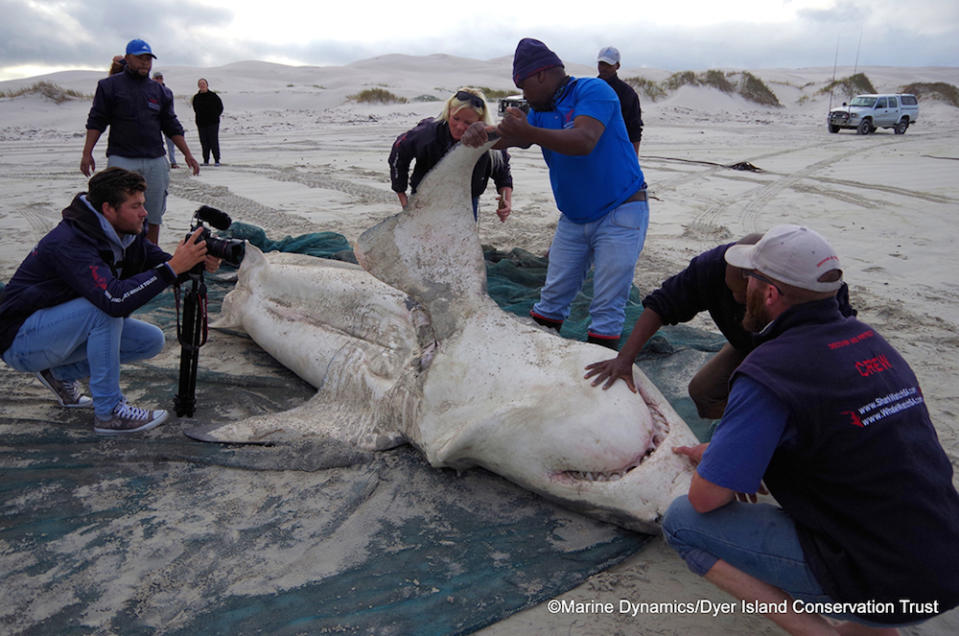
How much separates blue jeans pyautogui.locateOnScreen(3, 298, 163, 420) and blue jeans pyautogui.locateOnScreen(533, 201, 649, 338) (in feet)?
8.10

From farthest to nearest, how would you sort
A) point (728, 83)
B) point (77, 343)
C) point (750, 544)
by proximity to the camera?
point (728, 83)
point (77, 343)
point (750, 544)

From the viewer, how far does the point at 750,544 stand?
1.97 meters

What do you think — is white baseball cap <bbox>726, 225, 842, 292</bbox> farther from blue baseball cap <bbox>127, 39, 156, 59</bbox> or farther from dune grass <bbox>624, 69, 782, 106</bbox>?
dune grass <bbox>624, 69, 782, 106</bbox>

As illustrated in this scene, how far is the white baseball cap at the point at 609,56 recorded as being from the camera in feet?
21.9

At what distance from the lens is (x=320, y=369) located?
12.3 ft

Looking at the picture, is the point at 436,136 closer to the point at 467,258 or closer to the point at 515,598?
the point at 467,258

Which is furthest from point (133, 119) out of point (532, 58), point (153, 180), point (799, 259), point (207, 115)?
point (207, 115)

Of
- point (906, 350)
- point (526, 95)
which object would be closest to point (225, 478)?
point (526, 95)

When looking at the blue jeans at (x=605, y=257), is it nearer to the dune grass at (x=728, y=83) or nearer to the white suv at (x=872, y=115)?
the white suv at (x=872, y=115)

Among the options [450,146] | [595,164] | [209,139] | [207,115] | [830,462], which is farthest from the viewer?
[209,139]

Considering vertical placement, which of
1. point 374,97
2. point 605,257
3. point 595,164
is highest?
point 374,97

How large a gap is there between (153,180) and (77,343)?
2.73 metres

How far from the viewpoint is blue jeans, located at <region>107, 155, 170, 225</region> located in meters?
5.34

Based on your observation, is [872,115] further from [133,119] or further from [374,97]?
[133,119]
